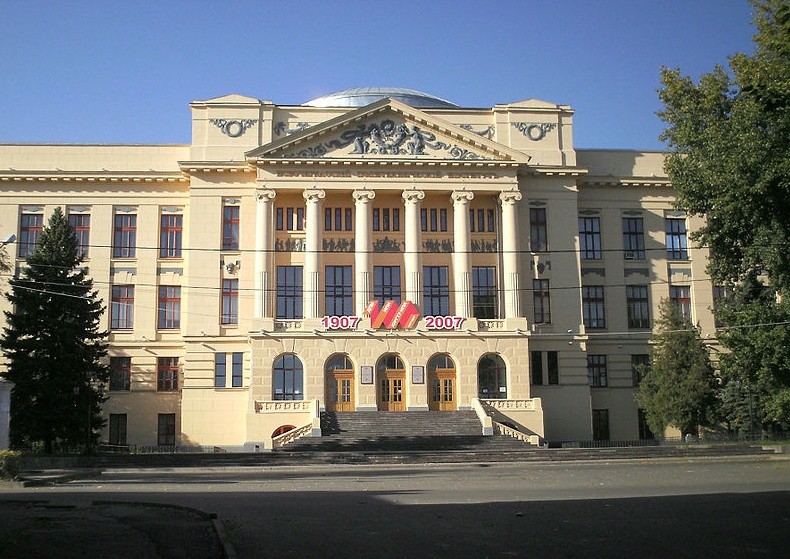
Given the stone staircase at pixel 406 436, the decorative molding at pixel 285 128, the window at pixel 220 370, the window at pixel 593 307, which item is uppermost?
the decorative molding at pixel 285 128

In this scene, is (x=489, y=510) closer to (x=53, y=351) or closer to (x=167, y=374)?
(x=53, y=351)

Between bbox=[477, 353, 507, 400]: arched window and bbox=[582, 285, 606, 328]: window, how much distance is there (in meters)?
7.37

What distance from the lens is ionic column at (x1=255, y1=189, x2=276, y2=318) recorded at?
46812 mm

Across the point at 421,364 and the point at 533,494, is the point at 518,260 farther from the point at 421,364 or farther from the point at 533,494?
the point at 533,494

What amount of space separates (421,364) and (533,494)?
27286 mm

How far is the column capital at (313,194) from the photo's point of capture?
157 ft

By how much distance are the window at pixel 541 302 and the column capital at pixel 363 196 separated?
1090 cm

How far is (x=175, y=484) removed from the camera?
24500mm

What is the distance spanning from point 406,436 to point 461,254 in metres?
11.5

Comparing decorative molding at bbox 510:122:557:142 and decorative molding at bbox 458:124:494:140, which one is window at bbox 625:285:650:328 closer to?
decorative molding at bbox 510:122:557:142

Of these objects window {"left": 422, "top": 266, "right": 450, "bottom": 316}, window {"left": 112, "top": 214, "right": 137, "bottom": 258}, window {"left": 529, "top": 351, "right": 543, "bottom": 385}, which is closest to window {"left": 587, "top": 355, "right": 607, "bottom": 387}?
window {"left": 529, "top": 351, "right": 543, "bottom": 385}

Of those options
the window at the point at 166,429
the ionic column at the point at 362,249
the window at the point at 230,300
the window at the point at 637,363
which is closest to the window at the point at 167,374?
the window at the point at 166,429

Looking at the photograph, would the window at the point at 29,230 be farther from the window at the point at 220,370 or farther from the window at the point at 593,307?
the window at the point at 593,307

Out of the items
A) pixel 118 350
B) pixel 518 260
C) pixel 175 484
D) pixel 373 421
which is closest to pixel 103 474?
pixel 175 484
